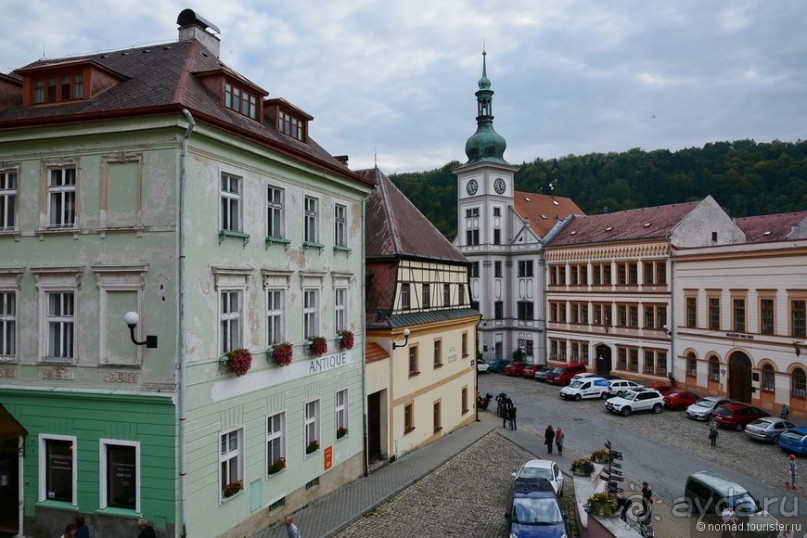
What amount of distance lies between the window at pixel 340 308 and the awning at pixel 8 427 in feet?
29.4

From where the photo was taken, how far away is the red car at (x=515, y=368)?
49.7m

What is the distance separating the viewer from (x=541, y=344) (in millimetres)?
54750

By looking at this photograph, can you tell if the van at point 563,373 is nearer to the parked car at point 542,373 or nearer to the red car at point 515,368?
the parked car at point 542,373

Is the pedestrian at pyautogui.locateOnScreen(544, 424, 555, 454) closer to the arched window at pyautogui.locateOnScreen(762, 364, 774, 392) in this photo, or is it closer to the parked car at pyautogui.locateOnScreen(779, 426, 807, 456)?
the parked car at pyautogui.locateOnScreen(779, 426, 807, 456)

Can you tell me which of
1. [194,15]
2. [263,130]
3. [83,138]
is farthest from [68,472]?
[194,15]

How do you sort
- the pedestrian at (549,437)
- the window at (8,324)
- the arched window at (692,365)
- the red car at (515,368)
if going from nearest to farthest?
1. the window at (8,324)
2. the pedestrian at (549,437)
3. the arched window at (692,365)
4. the red car at (515,368)

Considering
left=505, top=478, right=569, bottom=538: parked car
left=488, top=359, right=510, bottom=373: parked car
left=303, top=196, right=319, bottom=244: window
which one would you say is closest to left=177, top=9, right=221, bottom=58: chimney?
left=303, top=196, right=319, bottom=244: window

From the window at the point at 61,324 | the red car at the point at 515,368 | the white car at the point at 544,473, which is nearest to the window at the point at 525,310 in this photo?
the red car at the point at 515,368

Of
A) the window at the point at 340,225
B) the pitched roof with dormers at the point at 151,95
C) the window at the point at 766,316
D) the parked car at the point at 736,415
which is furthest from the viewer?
the window at the point at 766,316

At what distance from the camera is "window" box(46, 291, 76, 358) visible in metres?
13.8

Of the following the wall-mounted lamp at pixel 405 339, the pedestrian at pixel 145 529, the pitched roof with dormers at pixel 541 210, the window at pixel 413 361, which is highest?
the pitched roof with dormers at pixel 541 210

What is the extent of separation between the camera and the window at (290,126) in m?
Answer: 18.3

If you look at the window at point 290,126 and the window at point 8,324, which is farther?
the window at point 290,126

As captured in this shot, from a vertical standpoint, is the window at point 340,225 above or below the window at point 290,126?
below
